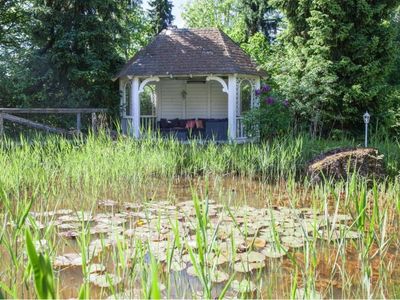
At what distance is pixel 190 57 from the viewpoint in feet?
43.8

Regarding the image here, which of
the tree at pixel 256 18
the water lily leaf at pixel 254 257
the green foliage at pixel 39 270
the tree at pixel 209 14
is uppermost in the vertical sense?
the tree at pixel 209 14

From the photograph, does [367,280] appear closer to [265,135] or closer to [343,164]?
[343,164]

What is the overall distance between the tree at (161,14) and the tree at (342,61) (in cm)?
1351

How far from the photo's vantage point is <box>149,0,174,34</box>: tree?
24812 millimetres

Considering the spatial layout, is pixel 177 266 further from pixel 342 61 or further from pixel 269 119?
pixel 342 61

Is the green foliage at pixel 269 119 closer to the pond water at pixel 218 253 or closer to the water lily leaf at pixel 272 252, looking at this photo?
the pond water at pixel 218 253

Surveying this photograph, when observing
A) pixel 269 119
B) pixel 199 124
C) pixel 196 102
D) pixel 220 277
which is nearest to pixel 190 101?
pixel 196 102

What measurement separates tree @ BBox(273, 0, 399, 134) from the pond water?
7126 millimetres

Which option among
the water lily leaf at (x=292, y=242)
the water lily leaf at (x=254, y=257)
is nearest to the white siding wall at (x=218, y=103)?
the water lily leaf at (x=292, y=242)

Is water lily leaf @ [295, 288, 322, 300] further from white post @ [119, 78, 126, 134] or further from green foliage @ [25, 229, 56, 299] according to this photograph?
white post @ [119, 78, 126, 134]

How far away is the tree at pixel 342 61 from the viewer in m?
11.7

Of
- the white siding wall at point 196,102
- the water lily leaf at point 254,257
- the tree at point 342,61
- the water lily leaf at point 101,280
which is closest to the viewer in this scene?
the water lily leaf at point 101,280

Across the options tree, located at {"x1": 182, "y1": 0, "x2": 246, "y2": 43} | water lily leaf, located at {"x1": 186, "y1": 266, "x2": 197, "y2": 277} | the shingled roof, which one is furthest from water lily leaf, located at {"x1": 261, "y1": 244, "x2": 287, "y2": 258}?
tree, located at {"x1": 182, "y1": 0, "x2": 246, "y2": 43}

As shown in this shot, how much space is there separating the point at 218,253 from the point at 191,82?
1382 centimetres
